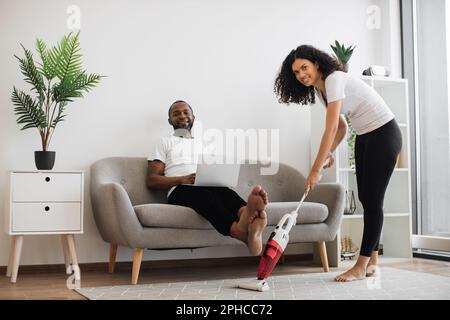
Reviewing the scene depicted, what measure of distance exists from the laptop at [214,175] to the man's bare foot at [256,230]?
44 centimetres

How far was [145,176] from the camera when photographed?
3617 mm

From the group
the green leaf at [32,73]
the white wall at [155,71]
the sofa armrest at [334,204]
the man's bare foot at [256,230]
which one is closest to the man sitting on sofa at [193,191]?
the man's bare foot at [256,230]

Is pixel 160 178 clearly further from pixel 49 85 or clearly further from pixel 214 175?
pixel 49 85

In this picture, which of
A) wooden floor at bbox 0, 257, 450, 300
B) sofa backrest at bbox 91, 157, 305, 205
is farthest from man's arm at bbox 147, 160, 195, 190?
wooden floor at bbox 0, 257, 450, 300

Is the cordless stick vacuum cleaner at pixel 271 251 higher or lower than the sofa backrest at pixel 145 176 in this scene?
lower

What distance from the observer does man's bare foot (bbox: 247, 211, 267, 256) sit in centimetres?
284

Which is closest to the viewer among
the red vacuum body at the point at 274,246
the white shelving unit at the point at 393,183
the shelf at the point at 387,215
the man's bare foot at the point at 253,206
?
the red vacuum body at the point at 274,246

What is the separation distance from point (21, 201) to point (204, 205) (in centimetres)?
103

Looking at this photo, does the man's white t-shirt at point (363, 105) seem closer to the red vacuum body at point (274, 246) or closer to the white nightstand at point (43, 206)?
the red vacuum body at point (274, 246)

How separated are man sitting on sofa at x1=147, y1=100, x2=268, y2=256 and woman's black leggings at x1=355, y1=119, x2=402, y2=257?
0.56 m

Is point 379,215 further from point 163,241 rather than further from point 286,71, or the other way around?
point 163,241

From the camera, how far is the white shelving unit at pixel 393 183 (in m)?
4.22

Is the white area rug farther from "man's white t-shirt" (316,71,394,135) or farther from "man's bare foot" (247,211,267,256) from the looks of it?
"man's white t-shirt" (316,71,394,135)
